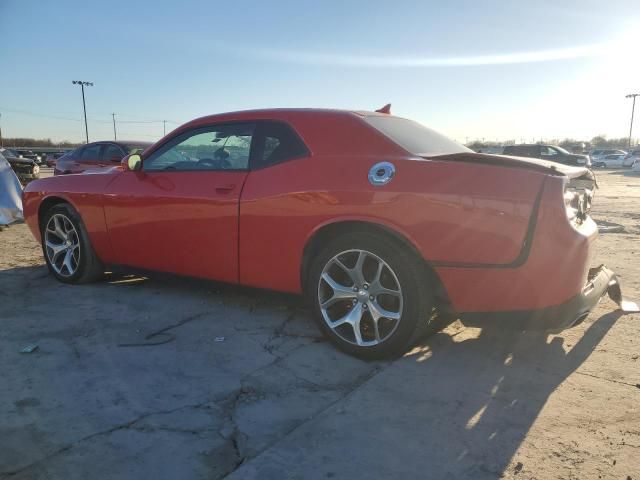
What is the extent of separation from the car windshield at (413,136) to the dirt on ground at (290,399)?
131 centimetres

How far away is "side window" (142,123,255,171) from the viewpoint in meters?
3.78

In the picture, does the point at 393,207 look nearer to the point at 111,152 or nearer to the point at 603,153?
the point at 111,152

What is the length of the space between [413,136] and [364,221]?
900mm

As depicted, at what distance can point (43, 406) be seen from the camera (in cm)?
257

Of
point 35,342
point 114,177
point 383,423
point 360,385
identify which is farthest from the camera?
point 114,177

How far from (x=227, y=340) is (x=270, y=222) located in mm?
864

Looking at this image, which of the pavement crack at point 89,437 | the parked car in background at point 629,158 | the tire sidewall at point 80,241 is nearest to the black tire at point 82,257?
the tire sidewall at point 80,241

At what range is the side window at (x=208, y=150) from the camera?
3.78 metres

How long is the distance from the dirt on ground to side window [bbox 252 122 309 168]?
3.18ft

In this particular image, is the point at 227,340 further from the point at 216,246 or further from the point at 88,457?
the point at 88,457

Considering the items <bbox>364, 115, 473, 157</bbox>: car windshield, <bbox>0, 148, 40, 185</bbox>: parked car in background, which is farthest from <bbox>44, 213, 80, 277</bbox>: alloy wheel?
<bbox>0, 148, 40, 185</bbox>: parked car in background

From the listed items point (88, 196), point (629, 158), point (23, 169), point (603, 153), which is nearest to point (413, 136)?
point (88, 196)

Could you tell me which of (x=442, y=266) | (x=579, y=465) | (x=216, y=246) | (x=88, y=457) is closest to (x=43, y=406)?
(x=88, y=457)

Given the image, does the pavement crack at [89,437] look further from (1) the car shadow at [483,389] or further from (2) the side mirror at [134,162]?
(2) the side mirror at [134,162]
